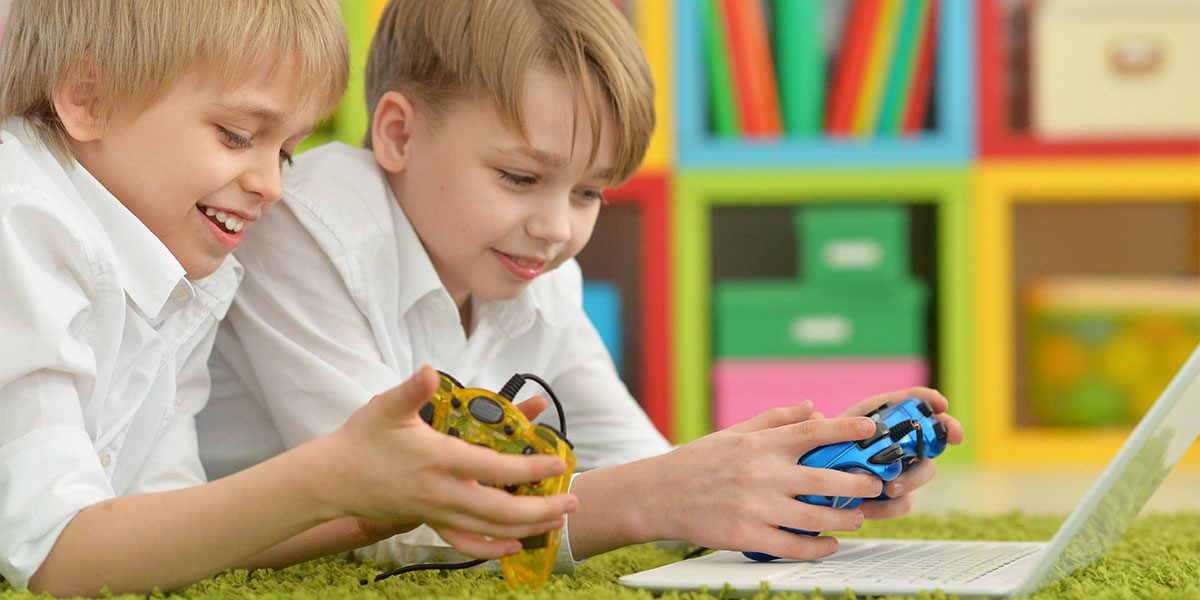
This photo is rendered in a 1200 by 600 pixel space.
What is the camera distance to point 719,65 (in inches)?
91.5

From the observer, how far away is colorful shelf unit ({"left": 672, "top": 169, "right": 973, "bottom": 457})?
89.4 inches

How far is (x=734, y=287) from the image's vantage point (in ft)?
7.53

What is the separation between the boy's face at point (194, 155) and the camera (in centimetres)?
85

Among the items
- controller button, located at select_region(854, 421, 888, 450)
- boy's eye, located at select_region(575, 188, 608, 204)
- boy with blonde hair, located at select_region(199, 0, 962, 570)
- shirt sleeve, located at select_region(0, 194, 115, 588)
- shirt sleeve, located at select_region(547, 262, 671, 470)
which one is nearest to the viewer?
shirt sleeve, located at select_region(0, 194, 115, 588)

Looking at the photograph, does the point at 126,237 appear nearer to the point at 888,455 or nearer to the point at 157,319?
the point at 157,319

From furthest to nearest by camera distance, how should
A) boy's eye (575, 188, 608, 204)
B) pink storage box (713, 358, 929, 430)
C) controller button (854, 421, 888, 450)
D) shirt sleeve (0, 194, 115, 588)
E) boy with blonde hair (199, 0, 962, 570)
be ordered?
1. pink storage box (713, 358, 929, 430)
2. boy's eye (575, 188, 608, 204)
3. boy with blonde hair (199, 0, 962, 570)
4. controller button (854, 421, 888, 450)
5. shirt sleeve (0, 194, 115, 588)

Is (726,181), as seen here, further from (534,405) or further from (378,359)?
Answer: (534,405)

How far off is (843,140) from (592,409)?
1173 mm

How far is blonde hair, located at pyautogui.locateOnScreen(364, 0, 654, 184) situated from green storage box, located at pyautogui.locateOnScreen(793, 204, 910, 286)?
122 cm

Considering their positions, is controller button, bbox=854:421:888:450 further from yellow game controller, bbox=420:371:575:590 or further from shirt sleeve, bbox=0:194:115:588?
shirt sleeve, bbox=0:194:115:588

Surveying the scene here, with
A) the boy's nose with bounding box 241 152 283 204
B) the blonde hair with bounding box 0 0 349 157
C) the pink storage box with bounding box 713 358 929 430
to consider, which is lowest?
the pink storage box with bounding box 713 358 929 430

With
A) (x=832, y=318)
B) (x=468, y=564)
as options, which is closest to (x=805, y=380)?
(x=832, y=318)

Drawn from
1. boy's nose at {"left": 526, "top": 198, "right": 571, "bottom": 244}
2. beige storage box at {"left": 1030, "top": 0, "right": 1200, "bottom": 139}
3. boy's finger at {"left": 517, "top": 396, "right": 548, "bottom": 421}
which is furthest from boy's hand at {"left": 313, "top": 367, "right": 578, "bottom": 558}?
beige storage box at {"left": 1030, "top": 0, "right": 1200, "bottom": 139}

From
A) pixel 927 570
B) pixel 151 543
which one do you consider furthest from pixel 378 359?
pixel 927 570
